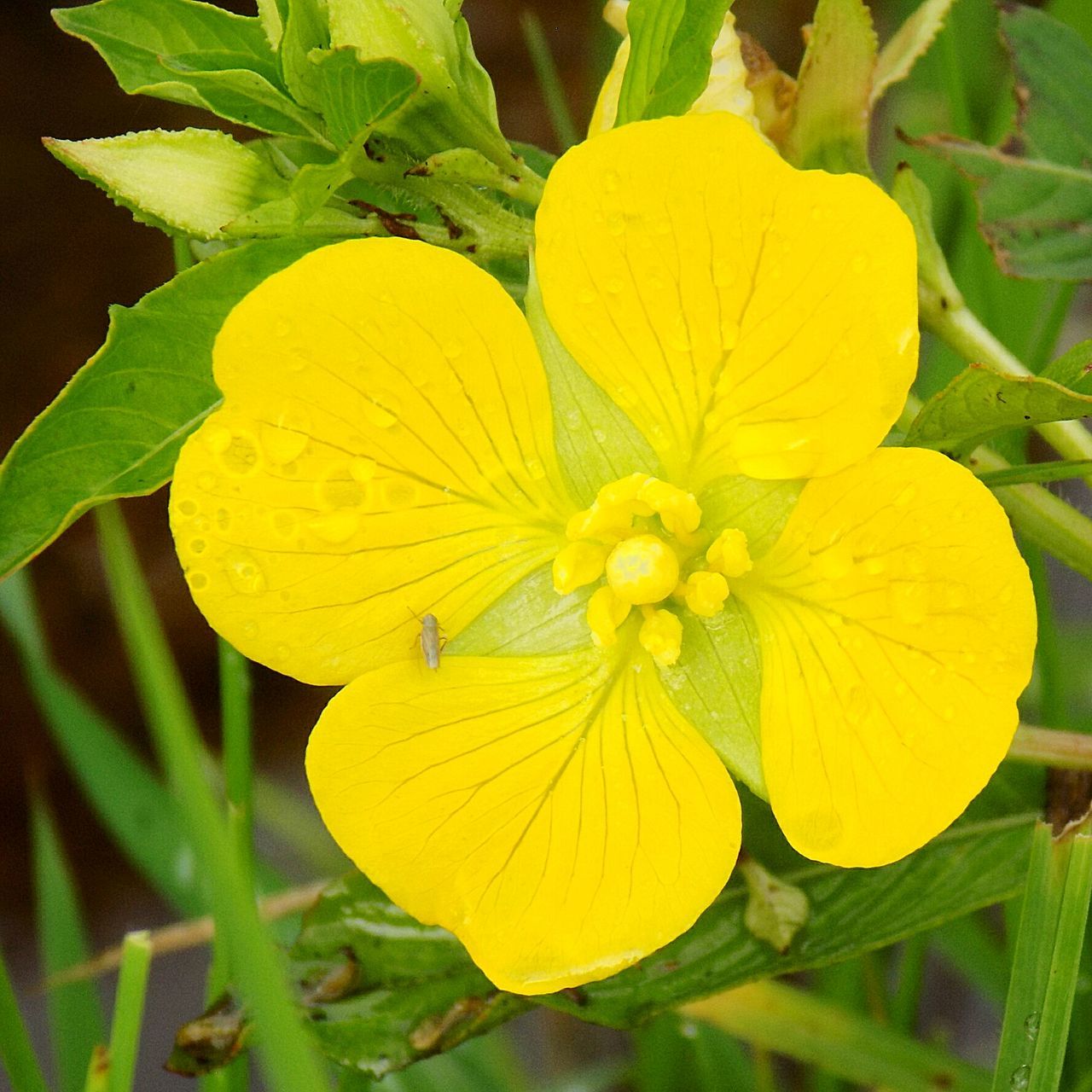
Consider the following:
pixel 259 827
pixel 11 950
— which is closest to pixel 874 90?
pixel 259 827

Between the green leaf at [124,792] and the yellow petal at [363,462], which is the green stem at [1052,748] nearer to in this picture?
the yellow petal at [363,462]

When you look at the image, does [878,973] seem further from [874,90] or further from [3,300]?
[3,300]

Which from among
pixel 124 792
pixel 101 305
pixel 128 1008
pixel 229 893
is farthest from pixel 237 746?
pixel 101 305

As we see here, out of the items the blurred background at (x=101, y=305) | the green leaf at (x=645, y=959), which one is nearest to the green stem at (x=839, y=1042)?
the green leaf at (x=645, y=959)

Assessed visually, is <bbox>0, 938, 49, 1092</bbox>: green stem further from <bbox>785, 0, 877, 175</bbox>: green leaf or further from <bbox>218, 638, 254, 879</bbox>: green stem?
<bbox>785, 0, 877, 175</bbox>: green leaf

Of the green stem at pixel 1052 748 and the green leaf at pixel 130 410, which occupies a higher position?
the green leaf at pixel 130 410

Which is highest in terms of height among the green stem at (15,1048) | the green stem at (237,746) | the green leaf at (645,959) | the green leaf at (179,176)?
the green leaf at (179,176)

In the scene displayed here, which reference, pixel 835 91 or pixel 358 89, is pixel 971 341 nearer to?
pixel 835 91
